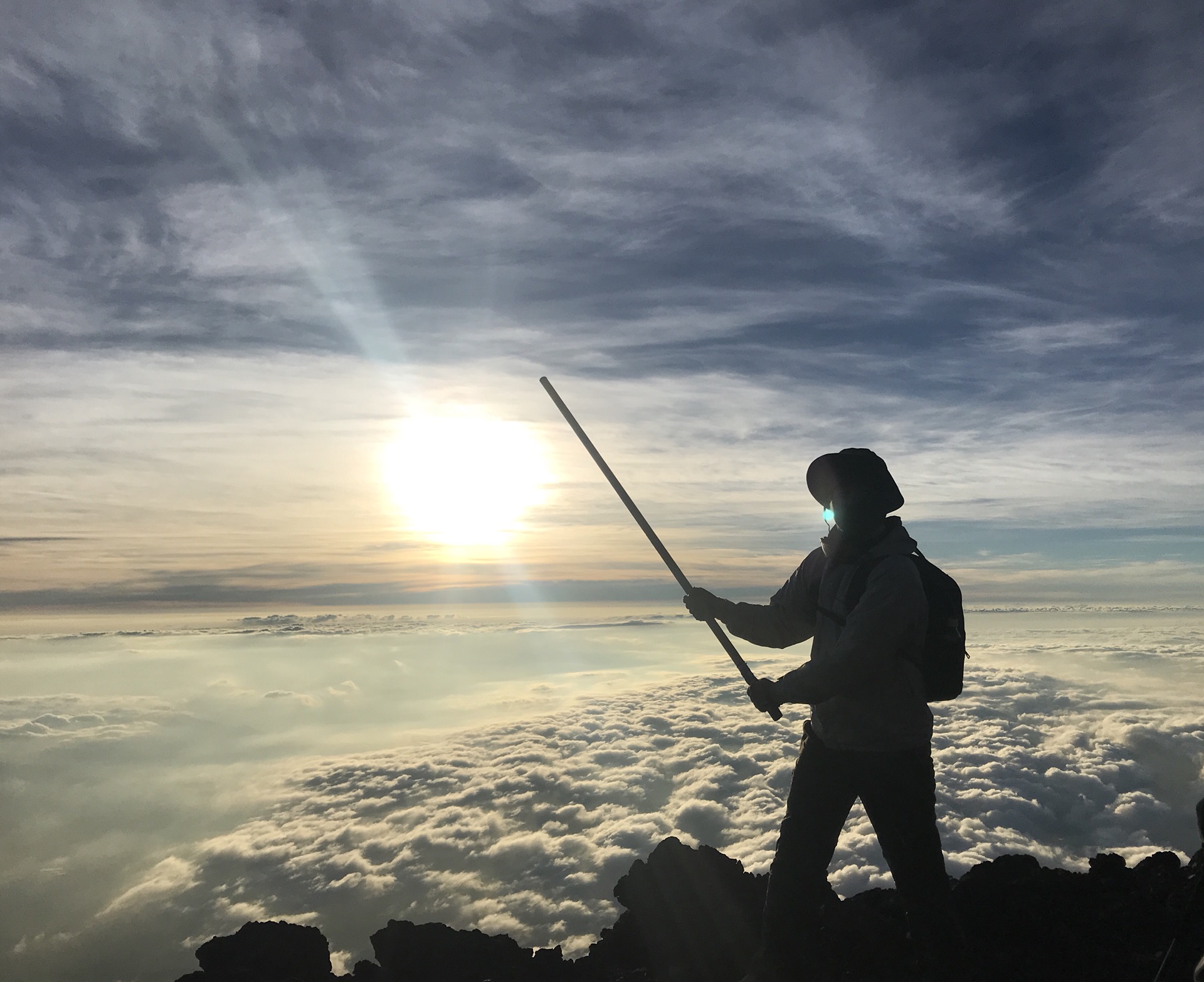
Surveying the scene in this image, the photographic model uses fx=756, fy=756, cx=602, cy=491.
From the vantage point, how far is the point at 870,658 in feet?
14.5

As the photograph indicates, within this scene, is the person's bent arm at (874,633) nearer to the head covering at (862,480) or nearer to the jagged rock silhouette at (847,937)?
the head covering at (862,480)

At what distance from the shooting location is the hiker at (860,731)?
14.7 ft

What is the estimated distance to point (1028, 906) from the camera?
30.1 ft

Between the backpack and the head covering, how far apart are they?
15.1 inches

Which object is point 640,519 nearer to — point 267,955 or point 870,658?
point 870,658

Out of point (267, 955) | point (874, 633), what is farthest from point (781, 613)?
point (267, 955)

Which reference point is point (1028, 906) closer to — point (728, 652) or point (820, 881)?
point (820, 881)

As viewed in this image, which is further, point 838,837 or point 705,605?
point 705,605

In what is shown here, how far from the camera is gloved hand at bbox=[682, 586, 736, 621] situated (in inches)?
234

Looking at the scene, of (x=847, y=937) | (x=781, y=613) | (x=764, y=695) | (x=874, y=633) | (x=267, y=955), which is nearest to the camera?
(x=874, y=633)

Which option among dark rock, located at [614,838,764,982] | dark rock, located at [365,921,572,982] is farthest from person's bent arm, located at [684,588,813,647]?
dark rock, located at [365,921,572,982]

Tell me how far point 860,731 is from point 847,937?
223 inches

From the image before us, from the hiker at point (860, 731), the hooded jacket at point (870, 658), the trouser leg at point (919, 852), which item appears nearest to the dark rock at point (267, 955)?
the hiker at point (860, 731)

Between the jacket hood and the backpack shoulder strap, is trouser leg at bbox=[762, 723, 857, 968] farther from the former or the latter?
the jacket hood
